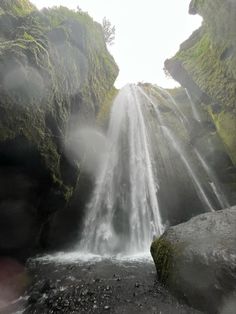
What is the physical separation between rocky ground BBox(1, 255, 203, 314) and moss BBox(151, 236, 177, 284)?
0.26 meters

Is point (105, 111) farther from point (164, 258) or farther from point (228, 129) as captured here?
point (164, 258)

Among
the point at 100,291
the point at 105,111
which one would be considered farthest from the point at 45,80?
the point at 105,111

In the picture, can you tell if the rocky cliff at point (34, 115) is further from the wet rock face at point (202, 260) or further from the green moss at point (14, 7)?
the wet rock face at point (202, 260)

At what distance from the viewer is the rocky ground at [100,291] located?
212 inches

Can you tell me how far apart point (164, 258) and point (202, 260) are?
1229 mm

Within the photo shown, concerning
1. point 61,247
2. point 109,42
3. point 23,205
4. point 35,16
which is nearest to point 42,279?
point 23,205

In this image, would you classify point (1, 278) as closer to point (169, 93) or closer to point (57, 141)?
point (57, 141)

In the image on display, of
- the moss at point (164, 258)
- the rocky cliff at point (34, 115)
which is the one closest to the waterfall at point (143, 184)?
the rocky cliff at point (34, 115)

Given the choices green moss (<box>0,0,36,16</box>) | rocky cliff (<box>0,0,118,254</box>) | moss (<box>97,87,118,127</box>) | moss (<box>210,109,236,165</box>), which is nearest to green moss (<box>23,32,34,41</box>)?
rocky cliff (<box>0,0,118,254</box>)

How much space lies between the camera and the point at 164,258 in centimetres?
638

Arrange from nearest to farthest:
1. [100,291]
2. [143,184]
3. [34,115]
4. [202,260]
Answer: [202,260], [100,291], [34,115], [143,184]

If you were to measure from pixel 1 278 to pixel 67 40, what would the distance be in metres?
9.95

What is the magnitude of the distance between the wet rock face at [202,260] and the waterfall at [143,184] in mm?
3956

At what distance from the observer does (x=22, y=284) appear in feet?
23.3
